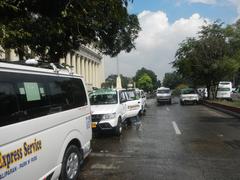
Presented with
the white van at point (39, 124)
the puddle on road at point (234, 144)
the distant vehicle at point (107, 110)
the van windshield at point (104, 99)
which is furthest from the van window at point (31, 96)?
the van windshield at point (104, 99)

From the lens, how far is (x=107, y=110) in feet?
33.6

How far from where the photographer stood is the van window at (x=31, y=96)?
3.60m

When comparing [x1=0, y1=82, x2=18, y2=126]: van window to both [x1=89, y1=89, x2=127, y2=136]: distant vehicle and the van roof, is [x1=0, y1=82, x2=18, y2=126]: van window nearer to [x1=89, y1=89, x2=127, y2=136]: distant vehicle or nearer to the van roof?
the van roof

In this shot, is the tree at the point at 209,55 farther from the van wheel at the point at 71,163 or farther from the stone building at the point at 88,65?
the stone building at the point at 88,65

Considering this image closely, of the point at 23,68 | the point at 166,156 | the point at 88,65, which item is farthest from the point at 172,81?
the point at 23,68

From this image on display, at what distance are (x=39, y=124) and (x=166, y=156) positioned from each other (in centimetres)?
432

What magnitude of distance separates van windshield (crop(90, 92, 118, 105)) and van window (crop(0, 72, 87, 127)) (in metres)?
5.54

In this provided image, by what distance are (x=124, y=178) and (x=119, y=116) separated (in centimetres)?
523

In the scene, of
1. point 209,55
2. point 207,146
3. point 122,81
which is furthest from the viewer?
point 122,81

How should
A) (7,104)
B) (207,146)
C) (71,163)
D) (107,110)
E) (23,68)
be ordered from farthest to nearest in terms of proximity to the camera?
(107,110) < (207,146) < (71,163) < (23,68) < (7,104)

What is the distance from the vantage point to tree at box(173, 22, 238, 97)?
99.4 feet

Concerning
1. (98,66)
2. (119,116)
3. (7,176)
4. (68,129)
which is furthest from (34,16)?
(98,66)

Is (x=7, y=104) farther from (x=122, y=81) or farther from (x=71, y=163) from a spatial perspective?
(x=122, y=81)

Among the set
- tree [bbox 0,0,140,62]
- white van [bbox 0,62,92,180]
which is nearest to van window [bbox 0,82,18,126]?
white van [bbox 0,62,92,180]
